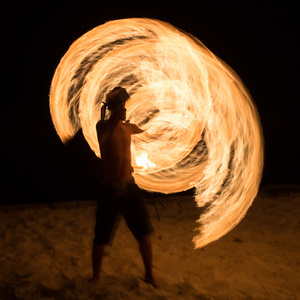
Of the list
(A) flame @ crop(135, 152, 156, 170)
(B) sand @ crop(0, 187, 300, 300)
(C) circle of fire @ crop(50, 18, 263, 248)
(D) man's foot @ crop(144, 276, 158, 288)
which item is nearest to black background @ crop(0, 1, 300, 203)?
(B) sand @ crop(0, 187, 300, 300)

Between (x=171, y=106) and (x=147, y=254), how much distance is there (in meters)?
2.69

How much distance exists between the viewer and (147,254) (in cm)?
291

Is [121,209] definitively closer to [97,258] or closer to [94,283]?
[97,258]

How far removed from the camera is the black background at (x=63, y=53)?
5.70 meters

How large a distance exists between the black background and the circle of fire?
1363mm

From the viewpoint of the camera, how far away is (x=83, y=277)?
A: 3.15 meters

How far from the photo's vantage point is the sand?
292 centimetres

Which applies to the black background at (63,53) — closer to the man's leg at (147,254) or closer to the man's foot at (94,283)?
the man's foot at (94,283)

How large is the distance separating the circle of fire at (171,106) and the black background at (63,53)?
53.7 inches

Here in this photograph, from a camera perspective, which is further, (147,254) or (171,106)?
(171,106)

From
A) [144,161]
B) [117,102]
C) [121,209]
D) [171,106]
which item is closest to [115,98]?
[117,102]

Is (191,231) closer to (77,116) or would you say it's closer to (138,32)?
(77,116)

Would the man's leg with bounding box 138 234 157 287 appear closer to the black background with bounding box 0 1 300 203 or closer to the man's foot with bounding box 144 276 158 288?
the man's foot with bounding box 144 276 158 288

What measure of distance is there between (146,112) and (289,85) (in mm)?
3609
